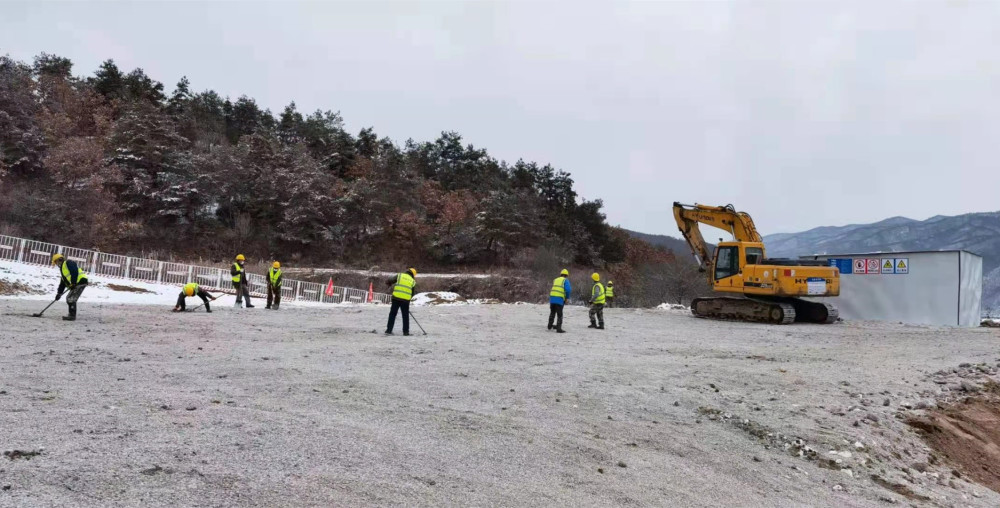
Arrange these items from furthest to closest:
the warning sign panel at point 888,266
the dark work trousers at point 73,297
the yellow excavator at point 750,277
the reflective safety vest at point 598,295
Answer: the warning sign panel at point 888,266 → the yellow excavator at point 750,277 → the reflective safety vest at point 598,295 → the dark work trousers at point 73,297

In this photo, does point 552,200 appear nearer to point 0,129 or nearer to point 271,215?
point 271,215

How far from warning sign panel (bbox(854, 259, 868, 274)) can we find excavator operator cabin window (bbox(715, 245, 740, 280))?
564cm

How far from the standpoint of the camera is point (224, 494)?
3.55 metres

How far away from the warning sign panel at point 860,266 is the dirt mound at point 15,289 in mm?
27255

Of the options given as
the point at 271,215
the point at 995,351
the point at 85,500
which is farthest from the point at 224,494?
the point at 271,215

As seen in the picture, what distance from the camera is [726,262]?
19484mm

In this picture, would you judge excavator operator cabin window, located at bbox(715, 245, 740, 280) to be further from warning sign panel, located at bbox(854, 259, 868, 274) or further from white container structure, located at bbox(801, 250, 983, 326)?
warning sign panel, located at bbox(854, 259, 868, 274)

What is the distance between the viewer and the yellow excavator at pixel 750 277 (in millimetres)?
18109

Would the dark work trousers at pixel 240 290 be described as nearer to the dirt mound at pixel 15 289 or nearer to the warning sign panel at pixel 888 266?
the dirt mound at pixel 15 289

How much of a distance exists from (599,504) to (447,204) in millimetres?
49368

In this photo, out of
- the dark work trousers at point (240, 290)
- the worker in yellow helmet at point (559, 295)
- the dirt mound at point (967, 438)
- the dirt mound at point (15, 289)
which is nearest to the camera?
the dirt mound at point (967, 438)

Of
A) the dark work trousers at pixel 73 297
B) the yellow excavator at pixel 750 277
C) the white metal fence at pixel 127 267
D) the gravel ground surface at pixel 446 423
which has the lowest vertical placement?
the gravel ground surface at pixel 446 423

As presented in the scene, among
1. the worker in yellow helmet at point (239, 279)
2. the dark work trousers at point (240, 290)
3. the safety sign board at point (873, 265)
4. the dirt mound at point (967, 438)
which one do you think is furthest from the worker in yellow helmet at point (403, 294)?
the safety sign board at point (873, 265)

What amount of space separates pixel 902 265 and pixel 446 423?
20437 mm
